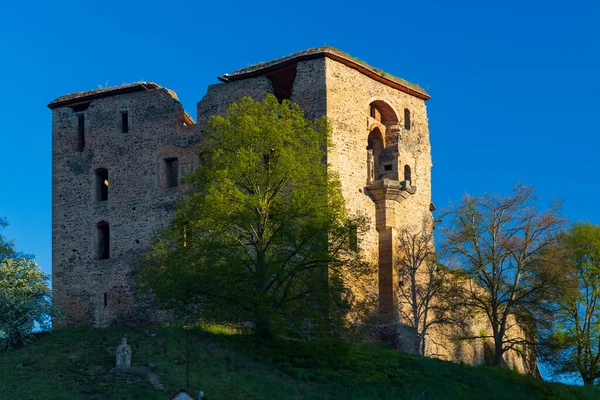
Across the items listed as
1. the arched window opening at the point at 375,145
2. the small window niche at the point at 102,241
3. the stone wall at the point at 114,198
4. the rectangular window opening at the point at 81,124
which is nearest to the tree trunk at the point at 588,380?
the arched window opening at the point at 375,145

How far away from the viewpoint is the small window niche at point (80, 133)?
44.5 metres

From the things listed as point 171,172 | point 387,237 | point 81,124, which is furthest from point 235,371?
point 81,124

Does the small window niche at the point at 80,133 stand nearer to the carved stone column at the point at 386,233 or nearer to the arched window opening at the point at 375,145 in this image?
the arched window opening at the point at 375,145

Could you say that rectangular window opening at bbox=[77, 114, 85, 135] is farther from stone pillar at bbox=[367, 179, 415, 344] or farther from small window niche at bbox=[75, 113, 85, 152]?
stone pillar at bbox=[367, 179, 415, 344]

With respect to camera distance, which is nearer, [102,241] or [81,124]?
[102,241]

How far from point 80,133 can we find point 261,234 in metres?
13.3

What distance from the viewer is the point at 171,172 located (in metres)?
42.8

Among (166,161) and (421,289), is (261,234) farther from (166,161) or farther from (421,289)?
(421,289)

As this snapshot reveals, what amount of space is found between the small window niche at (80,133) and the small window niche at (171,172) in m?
4.28

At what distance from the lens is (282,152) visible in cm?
3509

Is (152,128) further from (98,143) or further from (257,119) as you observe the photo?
(257,119)

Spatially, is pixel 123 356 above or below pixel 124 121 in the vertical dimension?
below

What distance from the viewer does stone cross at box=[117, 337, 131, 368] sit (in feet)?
104

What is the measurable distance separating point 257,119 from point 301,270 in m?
5.46
